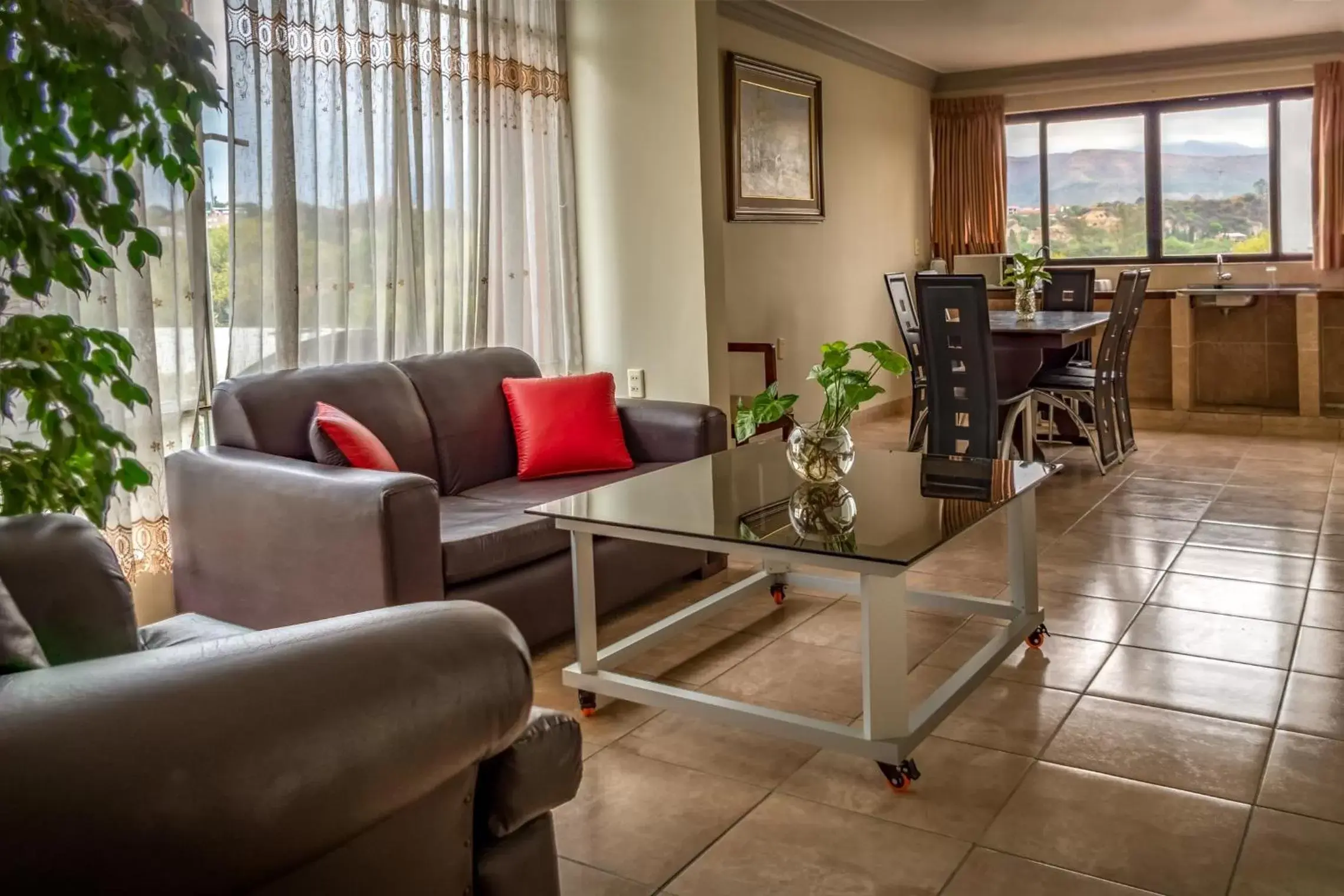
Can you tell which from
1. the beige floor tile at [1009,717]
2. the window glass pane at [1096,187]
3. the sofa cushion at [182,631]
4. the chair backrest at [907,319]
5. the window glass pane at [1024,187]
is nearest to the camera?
the sofa cushion at [182,631]

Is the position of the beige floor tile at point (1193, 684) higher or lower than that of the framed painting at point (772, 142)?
lower

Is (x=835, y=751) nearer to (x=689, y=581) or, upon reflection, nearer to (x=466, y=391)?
(x=689, y=581)

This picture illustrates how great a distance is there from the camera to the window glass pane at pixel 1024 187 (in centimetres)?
861

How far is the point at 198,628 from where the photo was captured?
191cm

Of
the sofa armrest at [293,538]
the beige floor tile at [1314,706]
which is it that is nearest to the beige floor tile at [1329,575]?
the beige floor tile at [1314,706]

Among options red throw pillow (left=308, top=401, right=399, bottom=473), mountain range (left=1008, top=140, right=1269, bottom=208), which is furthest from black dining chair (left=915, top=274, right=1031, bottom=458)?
mountain range (left=1008, top=140, right=1269, bottom=208)

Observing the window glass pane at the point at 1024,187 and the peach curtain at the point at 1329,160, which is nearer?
the peach curtain at the point at 1329,160

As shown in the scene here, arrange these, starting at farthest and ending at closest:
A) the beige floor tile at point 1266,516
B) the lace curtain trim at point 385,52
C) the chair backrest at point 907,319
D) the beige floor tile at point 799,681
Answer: the chair backrest at point 907,319 → the beige floor tile at point 1266,516 → the lace curtain trim at point 385,52 → the beige floor tile at point 799,681

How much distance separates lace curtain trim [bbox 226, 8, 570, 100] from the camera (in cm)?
346

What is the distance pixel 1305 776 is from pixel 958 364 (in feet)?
9.08

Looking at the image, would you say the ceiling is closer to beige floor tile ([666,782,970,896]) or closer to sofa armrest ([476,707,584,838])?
beige floor tile ([666,782,970,896])

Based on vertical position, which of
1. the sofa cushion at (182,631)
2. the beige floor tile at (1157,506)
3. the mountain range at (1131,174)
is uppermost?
the mountain range at (1131,174)

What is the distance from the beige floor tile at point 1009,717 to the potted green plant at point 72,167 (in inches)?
76.7

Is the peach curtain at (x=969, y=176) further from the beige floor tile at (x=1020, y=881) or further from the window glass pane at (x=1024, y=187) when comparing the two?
the beige floor tile at (x=1020, y=881)
